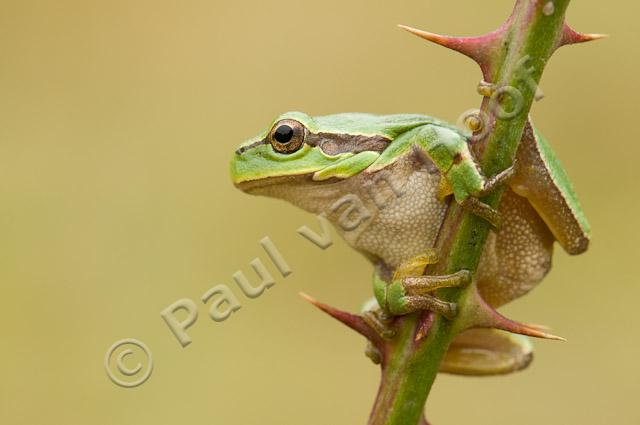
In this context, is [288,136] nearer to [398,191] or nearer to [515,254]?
[398,191]

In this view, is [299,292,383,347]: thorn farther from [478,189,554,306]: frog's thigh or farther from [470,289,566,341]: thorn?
[478,189,554,306]: frog's thigh

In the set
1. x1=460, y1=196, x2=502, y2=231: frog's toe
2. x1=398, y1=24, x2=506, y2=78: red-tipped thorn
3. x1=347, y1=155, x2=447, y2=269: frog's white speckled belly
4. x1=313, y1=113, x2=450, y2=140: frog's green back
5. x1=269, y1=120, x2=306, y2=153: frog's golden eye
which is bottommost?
x1=460, y1=196, x2=502, y2=231: frog's toe

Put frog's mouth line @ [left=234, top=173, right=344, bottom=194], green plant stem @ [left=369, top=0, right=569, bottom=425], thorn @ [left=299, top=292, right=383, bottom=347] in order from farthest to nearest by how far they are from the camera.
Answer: frog's mouth line @ [left=234, top=173, right=344, bottom=194]
thorn @ [left=299, top=292, right=383, bottom=347]
green plant stem @ [left=369, top=0, right=569, bottom=425]

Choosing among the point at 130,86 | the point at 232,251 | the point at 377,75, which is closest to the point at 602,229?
the point at 377,75

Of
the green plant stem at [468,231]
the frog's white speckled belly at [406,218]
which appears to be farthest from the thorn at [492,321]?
the frog's white speckled belly at [406,218]

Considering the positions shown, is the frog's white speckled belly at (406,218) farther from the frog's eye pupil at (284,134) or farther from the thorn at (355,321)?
the thorn at (355,321)

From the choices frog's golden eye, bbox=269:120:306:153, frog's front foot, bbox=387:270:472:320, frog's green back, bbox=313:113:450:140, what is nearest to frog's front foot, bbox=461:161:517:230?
frog's front foot, bbox=387:270:472:320

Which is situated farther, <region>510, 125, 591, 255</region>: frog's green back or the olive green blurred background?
the olive green blurred background

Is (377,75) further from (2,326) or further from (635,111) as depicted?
(2,326)

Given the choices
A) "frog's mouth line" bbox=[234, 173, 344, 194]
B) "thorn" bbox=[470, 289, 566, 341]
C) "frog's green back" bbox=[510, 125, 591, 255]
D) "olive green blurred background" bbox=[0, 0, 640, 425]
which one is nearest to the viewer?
"thorn" bbox=[470, 289, 566, 341]
